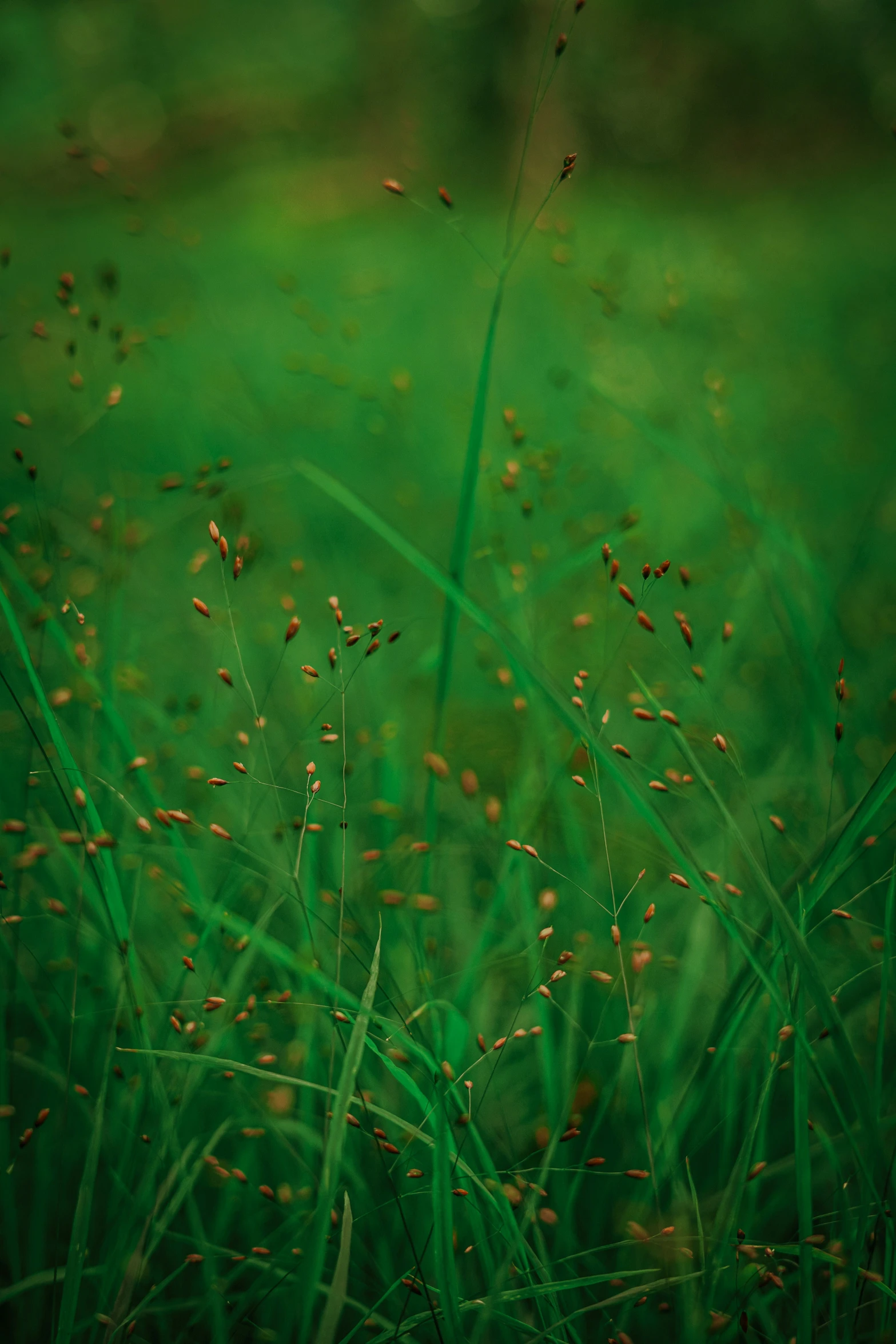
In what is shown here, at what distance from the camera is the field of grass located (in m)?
0.63

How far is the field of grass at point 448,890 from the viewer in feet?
2.06

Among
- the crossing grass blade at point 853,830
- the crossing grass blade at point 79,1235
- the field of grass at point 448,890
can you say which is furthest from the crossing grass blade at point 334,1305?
the crossing grass blade at point 853,830

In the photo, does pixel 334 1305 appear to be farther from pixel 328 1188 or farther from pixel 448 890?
pixel 448 890

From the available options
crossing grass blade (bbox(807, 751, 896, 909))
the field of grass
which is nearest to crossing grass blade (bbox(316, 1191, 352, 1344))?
the field of grass

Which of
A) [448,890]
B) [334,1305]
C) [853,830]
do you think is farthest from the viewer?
[448,890]

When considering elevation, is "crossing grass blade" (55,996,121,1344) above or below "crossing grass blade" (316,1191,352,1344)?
below

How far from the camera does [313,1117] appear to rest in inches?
31.0

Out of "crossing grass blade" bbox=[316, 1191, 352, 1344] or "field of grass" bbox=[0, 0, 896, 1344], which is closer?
"crossing grass blade" bbox=[316, 1191, 352, 1344]

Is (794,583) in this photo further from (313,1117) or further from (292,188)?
(292,188)

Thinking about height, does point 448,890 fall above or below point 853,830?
below

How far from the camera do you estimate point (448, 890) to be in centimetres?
104

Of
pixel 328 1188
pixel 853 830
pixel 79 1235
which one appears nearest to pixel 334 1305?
pixel 328 1188

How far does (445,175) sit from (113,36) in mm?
6509

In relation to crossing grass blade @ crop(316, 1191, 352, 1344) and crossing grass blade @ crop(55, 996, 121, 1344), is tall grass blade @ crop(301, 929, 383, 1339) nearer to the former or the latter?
crossing grass blade @ crop(316, 1191, 352, 1344)
